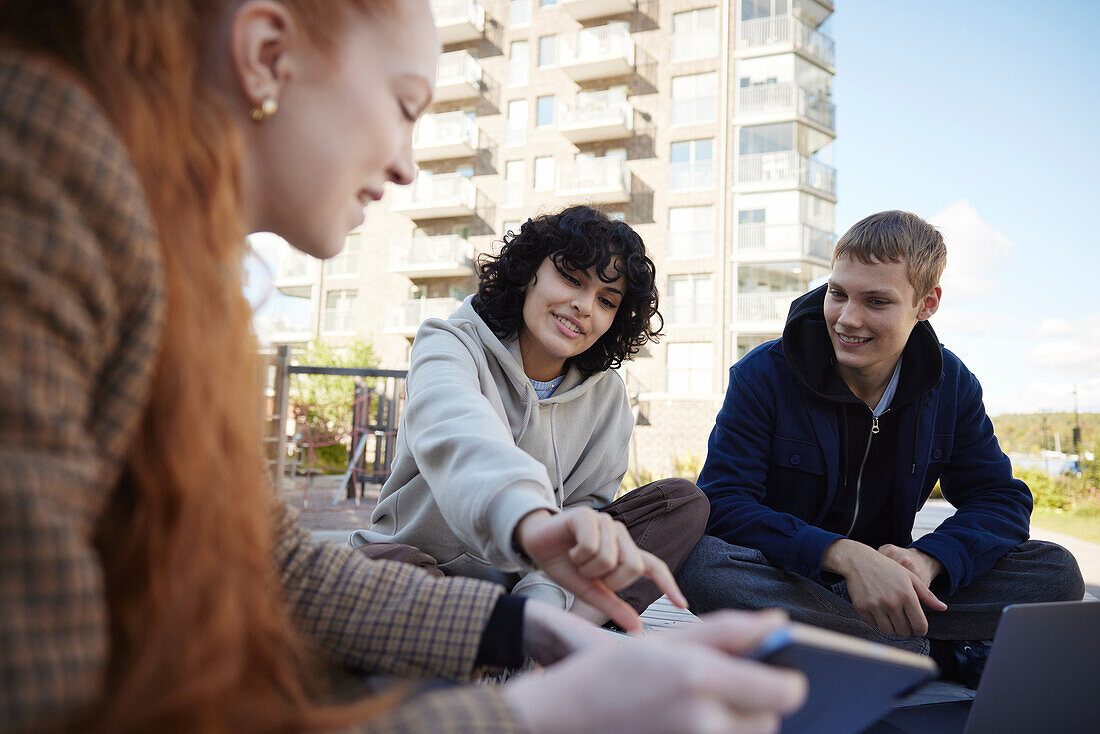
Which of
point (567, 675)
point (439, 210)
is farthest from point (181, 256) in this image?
point (439, 210)

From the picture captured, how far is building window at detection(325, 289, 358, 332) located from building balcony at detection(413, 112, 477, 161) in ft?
15.4

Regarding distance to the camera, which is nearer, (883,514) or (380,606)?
(380,606)

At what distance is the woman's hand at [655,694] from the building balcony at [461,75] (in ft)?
65.3

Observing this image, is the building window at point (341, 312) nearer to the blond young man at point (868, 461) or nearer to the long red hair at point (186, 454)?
the blond young man at point (868, 461)

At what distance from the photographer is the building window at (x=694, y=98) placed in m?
16.6

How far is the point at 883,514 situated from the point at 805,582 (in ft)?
1.34

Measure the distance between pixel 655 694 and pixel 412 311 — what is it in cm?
1911

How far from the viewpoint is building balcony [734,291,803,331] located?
15695 millimetres

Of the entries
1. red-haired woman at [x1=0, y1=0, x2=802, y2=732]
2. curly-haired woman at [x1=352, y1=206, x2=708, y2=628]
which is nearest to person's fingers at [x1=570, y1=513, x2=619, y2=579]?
red-haired woman at [x1=0, y1=0, x2=802, y2=732]

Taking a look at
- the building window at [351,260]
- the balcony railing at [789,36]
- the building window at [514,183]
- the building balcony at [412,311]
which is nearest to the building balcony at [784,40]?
the balcony railing at [789,36]

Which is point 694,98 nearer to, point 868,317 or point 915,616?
point 868,317

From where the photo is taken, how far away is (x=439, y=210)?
19.0 metres

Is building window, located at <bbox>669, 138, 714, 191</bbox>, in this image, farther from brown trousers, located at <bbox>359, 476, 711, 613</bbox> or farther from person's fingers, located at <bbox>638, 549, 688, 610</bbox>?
person's fingers, located at <bbox>638, 549, 688, 610</bbox>

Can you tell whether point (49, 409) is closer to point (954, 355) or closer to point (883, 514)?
point (883, 514)
